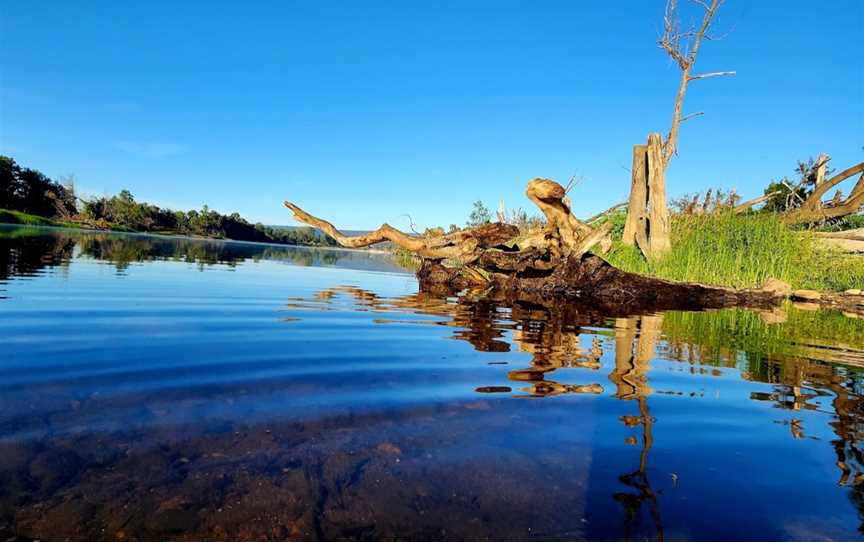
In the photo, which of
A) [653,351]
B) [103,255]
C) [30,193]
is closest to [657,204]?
[653,351]

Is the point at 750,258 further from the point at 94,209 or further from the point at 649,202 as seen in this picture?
the point at 94,209

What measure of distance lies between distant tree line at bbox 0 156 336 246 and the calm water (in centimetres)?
8796

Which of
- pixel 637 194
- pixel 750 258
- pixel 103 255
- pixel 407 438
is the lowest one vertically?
pixel 407 438

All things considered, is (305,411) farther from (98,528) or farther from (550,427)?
(550,427)

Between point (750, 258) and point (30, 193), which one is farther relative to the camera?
point (30, 193)

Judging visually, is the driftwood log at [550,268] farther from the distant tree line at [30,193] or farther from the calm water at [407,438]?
the distant tree line at [30,193]

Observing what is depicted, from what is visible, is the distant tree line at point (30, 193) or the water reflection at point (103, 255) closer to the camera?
the water reflection at point (103, 255)

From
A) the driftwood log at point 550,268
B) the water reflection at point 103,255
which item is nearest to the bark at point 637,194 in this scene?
the driftwood log at point 550,268

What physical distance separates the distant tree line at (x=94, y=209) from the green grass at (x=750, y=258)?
3382 inches

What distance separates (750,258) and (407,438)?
12646mm

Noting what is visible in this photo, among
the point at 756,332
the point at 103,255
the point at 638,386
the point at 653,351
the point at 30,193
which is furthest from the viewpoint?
the point at 30,193

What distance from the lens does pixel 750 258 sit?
463 inches

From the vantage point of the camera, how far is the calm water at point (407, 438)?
4.94 feet

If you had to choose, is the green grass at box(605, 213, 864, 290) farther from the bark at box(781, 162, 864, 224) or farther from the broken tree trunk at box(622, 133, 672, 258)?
the bark at box(781, 162, 864, 224)
